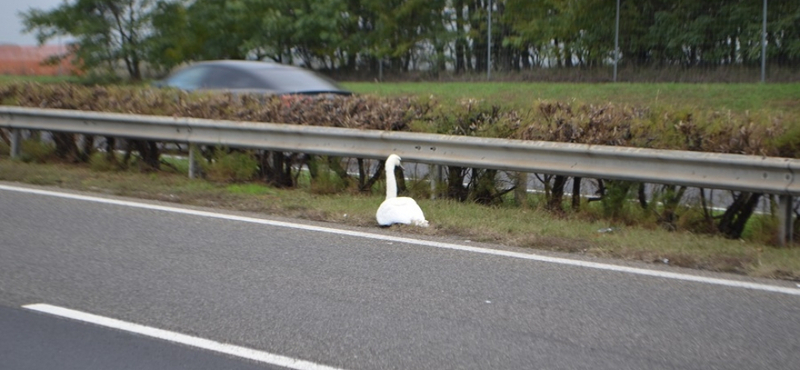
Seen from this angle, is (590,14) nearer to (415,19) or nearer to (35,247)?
(415,19)

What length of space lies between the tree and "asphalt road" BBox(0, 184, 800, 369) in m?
27.5

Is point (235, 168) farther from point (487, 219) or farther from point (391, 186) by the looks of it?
point (487, 219)

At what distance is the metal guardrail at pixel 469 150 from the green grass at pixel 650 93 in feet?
15.7

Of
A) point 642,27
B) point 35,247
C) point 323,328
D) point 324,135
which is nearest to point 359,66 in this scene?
point 642,27

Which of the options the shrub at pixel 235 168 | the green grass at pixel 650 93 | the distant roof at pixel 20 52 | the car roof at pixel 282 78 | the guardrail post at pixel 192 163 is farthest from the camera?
the distant roof at pixel 20 52

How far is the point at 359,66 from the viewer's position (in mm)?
31422

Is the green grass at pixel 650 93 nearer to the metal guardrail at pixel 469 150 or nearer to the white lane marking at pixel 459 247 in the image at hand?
the metal guardrail at pixel 469 150

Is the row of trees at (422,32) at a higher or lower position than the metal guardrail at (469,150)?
higher

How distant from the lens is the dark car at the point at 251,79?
13500mm

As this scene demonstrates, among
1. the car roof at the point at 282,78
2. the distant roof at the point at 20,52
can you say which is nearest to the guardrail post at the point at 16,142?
the car roof at the point at 282,78

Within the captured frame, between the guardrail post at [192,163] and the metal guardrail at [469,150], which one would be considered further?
the guardrail post at [192,163]

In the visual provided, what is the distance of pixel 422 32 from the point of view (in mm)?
29750

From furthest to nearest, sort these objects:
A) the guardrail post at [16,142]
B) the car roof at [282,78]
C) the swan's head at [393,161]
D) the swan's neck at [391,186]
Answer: the car roof at [282,78] < the guardrail post at [16,142] < the swan's head at [393,161] < the swan's neck at [391,186]

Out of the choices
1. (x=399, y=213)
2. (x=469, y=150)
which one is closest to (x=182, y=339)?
(x=399, y=213)
